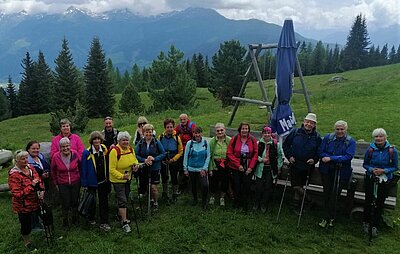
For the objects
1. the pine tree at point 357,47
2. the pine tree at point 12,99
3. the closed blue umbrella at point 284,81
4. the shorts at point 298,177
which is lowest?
the pine tree at point 12,99

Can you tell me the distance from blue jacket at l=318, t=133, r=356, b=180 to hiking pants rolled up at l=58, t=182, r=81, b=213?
17.7 feet

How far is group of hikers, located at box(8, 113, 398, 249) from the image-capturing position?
22.4 feet

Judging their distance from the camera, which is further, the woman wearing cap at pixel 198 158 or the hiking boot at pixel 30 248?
the woman wearing cap at pixel 198 158

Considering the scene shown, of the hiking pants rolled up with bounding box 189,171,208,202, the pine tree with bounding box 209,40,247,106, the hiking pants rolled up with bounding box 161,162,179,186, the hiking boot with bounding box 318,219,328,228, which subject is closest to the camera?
the hiking boot with bounding box 318,219,328,228

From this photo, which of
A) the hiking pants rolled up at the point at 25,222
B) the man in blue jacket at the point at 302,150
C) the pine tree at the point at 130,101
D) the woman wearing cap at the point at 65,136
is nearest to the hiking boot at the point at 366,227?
the man in blue jacket at the point at 302,150

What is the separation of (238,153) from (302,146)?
4.75ft

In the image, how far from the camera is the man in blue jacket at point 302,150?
742 cm

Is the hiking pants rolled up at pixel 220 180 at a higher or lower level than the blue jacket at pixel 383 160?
lower

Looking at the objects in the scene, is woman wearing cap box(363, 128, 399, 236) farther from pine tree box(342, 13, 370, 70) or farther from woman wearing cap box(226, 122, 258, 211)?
pine tree box(342, 13, 370, 70)

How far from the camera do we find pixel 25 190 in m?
6.52

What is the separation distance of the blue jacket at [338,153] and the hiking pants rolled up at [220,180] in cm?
226

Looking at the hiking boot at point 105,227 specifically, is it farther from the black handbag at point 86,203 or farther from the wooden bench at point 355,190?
the wooden bench at point 355,190

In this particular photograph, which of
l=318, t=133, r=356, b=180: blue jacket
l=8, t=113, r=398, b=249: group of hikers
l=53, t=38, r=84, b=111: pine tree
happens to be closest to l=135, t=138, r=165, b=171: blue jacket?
l=8, t=113, r=398, b=249: group of hikers

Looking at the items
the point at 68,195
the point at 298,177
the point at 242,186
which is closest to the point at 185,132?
the point at 242,186
